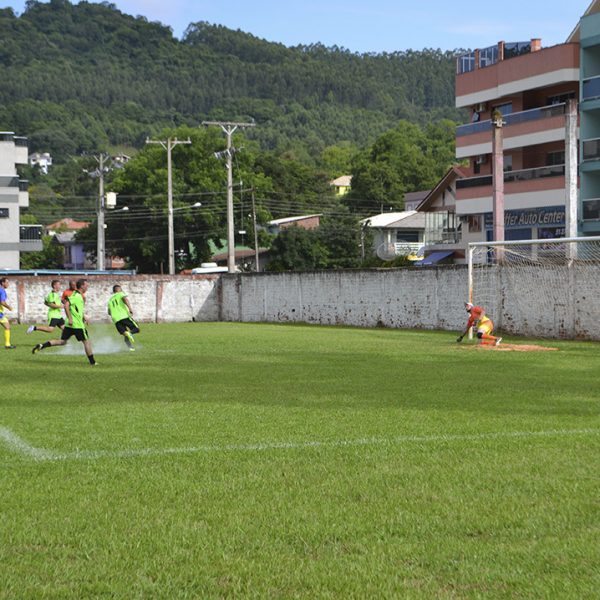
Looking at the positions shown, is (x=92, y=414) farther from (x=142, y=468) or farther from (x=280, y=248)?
(x=280, y=248)

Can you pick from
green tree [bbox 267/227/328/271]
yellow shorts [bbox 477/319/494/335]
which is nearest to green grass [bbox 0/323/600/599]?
yellow shorts [bbox 477/319/494/335]

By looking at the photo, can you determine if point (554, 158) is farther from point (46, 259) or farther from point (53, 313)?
point (46, 259)

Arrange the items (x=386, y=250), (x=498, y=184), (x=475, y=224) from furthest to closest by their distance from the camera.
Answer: (x=386, y=250) → (x=475, y=224) → (x=498, y=184)

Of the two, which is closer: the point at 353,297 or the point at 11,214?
the point at 353,297

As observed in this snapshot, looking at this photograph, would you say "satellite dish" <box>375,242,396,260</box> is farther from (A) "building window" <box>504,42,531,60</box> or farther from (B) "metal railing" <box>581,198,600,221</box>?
(B) "metal railing" <box>581,198,600,221</box>

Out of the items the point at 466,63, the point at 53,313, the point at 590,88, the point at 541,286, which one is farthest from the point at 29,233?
the point at 541,286

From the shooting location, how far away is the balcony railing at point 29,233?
3241 inches

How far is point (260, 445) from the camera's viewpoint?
10148 mm

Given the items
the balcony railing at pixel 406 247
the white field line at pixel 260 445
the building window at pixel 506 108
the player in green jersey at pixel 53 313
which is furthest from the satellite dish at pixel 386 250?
the white field line at pixel 260 445

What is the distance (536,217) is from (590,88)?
7612 millimetres

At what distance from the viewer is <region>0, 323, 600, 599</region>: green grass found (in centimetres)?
571

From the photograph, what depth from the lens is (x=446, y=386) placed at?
15867 mm

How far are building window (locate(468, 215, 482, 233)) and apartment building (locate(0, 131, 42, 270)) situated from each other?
1422 inches

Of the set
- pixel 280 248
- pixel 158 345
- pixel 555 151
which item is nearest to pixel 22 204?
pixel 280 248
